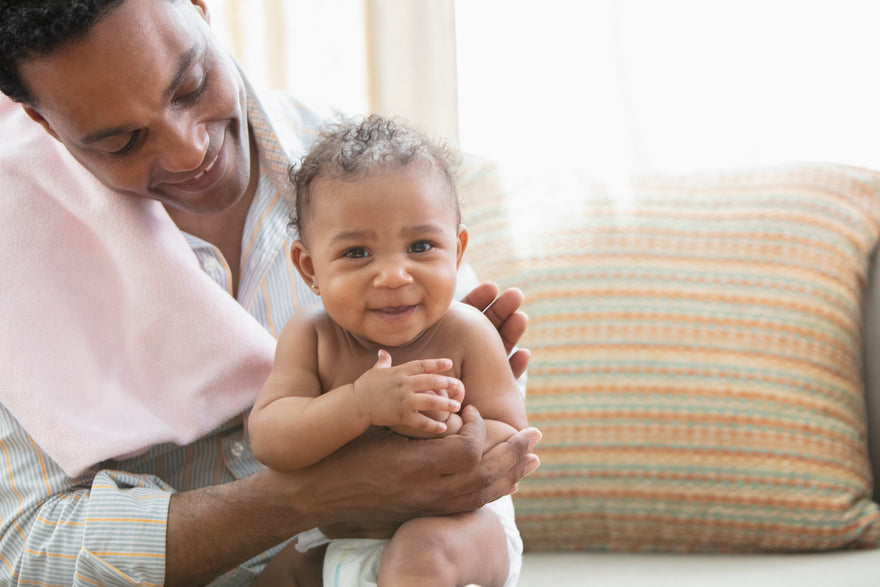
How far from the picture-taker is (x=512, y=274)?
1818mm

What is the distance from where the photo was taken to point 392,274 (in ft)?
3.71

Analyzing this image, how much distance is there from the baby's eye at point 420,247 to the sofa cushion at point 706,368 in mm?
613

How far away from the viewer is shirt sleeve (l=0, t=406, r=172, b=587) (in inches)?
52.0

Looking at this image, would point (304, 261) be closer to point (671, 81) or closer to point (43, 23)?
point (43, 23)

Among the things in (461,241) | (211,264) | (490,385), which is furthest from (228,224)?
(490,385)

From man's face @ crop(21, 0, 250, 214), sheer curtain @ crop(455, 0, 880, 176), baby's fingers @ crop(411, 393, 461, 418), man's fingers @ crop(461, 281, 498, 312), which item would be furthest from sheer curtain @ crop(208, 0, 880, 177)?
baby's fingers @ crop(411, 393, 461, 418)

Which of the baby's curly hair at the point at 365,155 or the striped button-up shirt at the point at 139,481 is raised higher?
the baby's curly hair at the point at 365,155

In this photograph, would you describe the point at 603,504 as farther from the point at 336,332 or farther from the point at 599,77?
the point at 599,77

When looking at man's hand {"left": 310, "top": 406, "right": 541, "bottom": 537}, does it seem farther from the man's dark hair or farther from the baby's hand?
the man's dark hair

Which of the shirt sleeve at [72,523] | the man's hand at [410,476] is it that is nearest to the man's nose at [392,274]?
the man's hand at [410,476]

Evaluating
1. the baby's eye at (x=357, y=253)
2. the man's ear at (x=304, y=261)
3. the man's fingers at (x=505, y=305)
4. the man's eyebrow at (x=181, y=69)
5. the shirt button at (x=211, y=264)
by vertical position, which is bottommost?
the man's fingers at (x=505, y=305)

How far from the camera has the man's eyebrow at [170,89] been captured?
131 cm

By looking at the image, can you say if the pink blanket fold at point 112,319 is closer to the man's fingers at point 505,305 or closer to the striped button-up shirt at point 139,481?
the striped button-up shirt at point 139,481

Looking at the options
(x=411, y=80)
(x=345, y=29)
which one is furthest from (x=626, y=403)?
(x=345, y=29)
